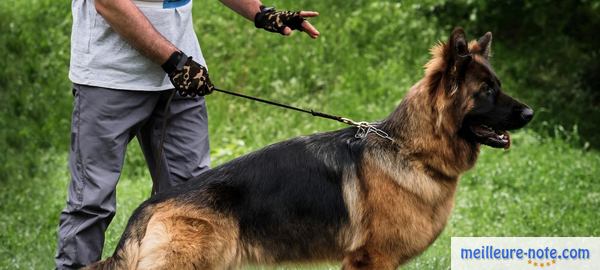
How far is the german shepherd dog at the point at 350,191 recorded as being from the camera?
4.77m

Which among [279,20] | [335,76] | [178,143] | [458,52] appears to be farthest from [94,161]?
[335,76]

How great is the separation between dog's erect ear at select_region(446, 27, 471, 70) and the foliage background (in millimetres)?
5359

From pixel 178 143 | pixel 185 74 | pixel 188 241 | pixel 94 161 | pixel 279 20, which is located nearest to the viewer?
pixel 188 241

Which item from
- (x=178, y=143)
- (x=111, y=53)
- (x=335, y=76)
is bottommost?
(x=335, y=76)

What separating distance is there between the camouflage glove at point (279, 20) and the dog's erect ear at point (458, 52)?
104 cm

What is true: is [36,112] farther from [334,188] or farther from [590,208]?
[334,188]

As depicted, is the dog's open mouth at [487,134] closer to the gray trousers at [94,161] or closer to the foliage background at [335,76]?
the gray trousers at [94,161]

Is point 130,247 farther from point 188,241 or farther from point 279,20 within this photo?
point 279,20

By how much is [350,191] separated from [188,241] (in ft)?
2.74

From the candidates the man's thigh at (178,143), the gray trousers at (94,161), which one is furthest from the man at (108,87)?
the man's thigh at (178,143)

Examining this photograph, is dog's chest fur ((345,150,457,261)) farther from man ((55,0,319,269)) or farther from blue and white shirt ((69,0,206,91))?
blue and white shirt ((69,0,206,91))

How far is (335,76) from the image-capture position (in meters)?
13.1

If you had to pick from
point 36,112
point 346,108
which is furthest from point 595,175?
point 36,112

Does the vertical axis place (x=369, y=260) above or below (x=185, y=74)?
below
